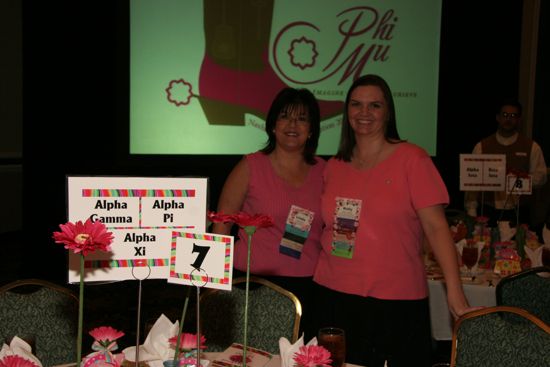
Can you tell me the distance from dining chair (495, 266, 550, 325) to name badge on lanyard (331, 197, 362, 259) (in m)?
0.72

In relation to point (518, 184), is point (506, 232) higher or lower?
lower

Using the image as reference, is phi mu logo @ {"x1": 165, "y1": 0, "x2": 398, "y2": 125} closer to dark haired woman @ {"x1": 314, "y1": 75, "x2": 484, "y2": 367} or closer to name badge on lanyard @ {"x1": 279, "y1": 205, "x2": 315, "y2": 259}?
name badge on lanyard @ {"x1": 279, "y1": 205, "x2": 315, "y2": 259}

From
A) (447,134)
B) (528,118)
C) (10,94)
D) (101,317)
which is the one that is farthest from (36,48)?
(528,118)

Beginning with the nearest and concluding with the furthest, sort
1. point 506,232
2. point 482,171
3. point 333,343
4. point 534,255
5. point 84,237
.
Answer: point 84,237, point 333,343, point 534,255, point 506,232, point 482,171

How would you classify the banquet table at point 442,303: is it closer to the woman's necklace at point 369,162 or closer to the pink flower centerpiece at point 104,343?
the woman's necklace at point 369,162

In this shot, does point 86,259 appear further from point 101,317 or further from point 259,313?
point 101,317

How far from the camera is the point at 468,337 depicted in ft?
6.86

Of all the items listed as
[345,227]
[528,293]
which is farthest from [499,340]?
[528,293]

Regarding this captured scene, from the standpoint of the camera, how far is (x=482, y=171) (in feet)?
14.1

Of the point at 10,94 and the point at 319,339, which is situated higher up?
the point at 10,94

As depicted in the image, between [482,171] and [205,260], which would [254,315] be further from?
[482,171]

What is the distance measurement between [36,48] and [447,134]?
3.90 m

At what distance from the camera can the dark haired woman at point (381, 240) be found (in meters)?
2.48

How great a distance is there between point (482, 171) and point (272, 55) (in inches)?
100
